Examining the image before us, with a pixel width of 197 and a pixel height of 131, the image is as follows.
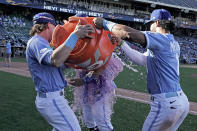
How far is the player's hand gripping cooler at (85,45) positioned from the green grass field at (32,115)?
8.67 feet

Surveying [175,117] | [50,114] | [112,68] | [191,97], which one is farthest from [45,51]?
[191,97]

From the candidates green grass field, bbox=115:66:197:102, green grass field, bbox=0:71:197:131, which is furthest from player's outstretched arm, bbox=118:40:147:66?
green grass field, bbox=115:66:197:102

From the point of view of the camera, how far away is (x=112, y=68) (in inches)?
156

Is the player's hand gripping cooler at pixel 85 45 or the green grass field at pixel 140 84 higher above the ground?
the player's hand gripping cooler at pixel 85 45

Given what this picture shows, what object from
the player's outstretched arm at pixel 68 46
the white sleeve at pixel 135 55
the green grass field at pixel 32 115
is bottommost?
the green grass field at pixel 32 115

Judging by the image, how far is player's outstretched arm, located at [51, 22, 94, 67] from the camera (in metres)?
2.63

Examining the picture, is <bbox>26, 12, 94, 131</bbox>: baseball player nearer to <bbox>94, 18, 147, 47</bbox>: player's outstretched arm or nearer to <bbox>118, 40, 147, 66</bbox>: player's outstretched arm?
<bbox>94, 18, 147, 47</bbox>: player's outstretched arm

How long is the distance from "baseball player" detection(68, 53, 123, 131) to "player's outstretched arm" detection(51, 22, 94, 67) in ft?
4.02

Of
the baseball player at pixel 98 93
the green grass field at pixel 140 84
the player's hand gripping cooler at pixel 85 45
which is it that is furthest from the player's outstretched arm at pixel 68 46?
the green grass field at pixel 140 84

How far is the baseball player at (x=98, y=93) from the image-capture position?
13.0 ft

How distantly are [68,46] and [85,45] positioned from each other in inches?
9.7

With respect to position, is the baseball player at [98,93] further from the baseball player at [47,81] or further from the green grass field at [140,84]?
the green grass field at [140,84]

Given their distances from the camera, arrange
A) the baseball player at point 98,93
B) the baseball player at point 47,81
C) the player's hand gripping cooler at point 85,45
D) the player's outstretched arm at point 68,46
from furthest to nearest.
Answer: the baseball player at point 98,93 → the baseball player at point 47,81 → the player's hand gripping cooler at point 85,45 → the player's outstretched arm at point 68,46

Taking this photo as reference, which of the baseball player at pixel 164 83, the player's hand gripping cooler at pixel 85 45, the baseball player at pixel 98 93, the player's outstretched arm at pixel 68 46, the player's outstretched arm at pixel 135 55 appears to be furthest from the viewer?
the baseball player at pixel 98 93
